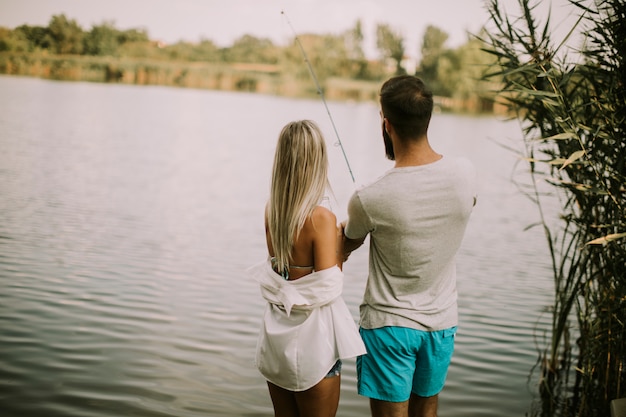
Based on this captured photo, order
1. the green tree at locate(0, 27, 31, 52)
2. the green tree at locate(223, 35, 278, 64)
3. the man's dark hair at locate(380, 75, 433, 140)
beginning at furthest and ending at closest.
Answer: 1. the green tree at locate(223, 35, 278, 64)
2. the green tree at locate(0, 27, 31, 52)
3. the man's dark hair at locate(380, 75, 433, 140)

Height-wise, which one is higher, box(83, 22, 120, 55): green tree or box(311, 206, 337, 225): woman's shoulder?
box(83, 22, 120, 55): green tree

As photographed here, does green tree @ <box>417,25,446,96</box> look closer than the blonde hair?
No

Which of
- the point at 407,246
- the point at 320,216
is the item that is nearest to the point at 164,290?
the point at 320,216

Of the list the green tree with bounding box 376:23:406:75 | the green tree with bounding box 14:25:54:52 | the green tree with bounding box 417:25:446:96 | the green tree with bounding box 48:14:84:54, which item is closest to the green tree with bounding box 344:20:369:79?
the green tree with bounding box 376:23:406:75

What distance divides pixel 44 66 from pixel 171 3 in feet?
97.3

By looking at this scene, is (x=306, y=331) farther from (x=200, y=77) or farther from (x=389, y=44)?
(x=389, y=44)

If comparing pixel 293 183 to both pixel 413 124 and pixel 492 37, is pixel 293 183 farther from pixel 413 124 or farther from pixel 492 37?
pixel 492 37

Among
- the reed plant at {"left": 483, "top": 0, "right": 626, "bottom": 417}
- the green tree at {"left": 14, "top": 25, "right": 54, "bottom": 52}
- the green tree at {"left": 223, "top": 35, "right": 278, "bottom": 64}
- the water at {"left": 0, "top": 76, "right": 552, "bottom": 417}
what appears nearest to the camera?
the reed plant at {"left": 483, "top": 0, "right": 626, "bottom": 417}

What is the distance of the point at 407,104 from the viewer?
79.2 inches

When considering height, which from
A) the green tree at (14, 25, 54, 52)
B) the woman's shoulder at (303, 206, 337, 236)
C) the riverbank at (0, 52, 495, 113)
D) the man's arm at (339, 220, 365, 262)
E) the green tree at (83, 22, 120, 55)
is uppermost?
the green tree at (83, 22, 120, 55)

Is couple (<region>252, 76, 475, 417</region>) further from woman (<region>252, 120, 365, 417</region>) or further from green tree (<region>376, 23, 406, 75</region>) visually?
green tree (<region>376, 23, 406, 75</region>)

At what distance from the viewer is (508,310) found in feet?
21.1

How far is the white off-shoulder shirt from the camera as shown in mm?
2137

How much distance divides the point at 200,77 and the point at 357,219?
188 ft
